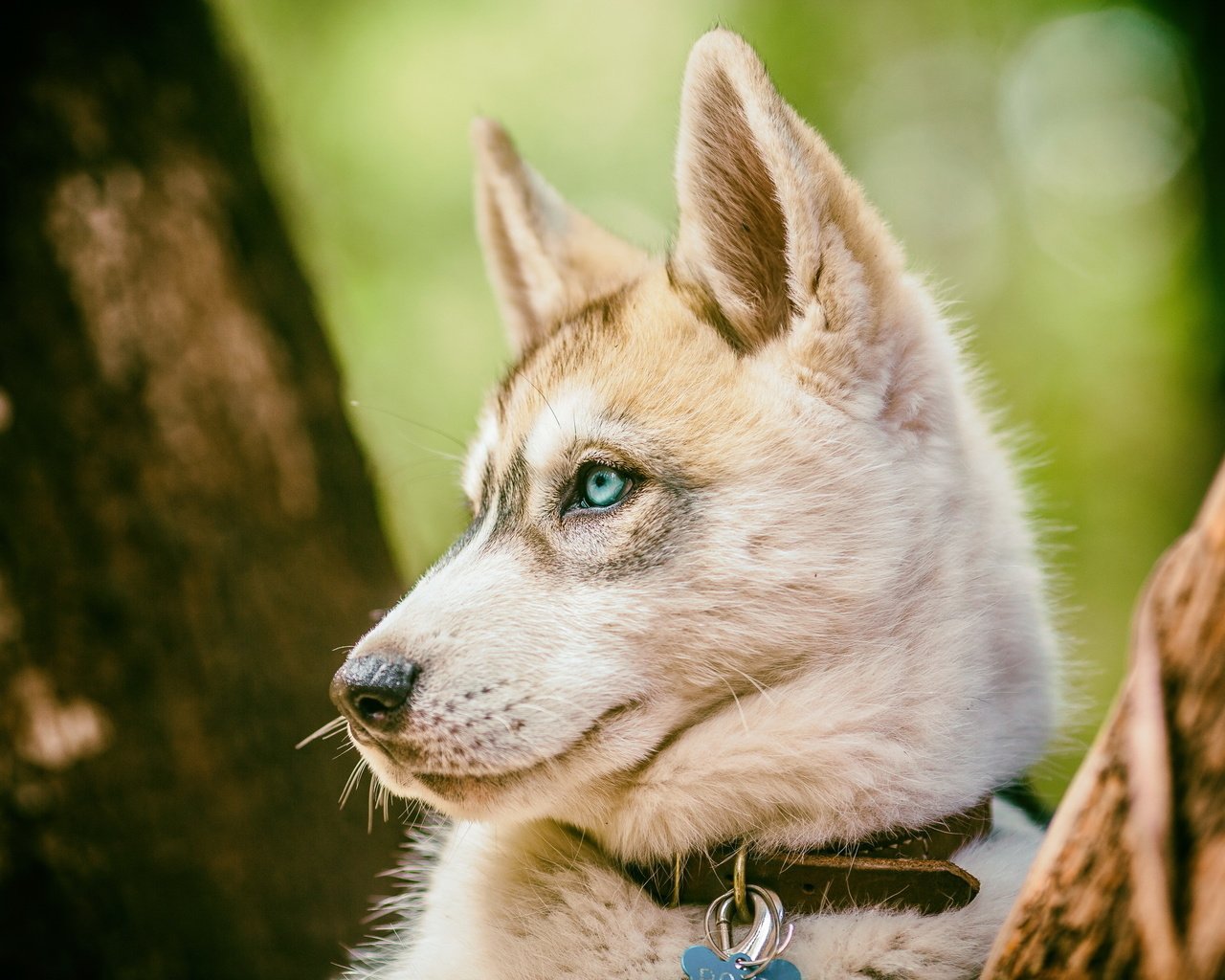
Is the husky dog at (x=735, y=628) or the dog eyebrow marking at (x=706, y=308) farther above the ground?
the dog eyebrow marking at (x=706, y=308)

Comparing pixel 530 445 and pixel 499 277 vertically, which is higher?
pixel 499 277

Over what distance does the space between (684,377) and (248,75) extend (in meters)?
2.39

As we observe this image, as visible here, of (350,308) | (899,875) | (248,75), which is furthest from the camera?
(350,308)

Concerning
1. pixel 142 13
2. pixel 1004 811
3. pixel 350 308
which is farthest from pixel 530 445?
pixel 350 308

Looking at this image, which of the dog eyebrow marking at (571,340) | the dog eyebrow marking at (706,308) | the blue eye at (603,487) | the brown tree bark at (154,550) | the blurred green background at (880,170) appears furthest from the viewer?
the blurred green background at (880,170)

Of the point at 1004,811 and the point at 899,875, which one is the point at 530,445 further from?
the point at 1004,811

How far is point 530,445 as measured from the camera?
7.72 ft

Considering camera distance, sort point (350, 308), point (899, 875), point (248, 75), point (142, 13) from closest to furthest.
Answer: point (899, 875)
point (142, 13)
point (248, 75)
point (350, 308)

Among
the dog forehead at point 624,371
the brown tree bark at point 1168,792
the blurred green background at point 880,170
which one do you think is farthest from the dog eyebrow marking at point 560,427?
the blurred green background at point 880,170

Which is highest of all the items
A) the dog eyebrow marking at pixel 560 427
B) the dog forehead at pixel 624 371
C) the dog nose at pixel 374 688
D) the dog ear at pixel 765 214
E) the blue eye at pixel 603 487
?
the dog ear at pixel 765 214

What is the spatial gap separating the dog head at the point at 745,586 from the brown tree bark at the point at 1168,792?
762mm

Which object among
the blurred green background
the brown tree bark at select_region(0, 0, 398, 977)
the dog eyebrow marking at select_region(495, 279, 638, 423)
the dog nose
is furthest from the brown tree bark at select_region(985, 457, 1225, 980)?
the blurred green background

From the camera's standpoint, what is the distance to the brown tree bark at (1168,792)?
108cm

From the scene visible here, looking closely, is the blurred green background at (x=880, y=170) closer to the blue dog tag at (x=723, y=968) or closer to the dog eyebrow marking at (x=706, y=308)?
the dog eyebrow marking at (x=706, y=308)
